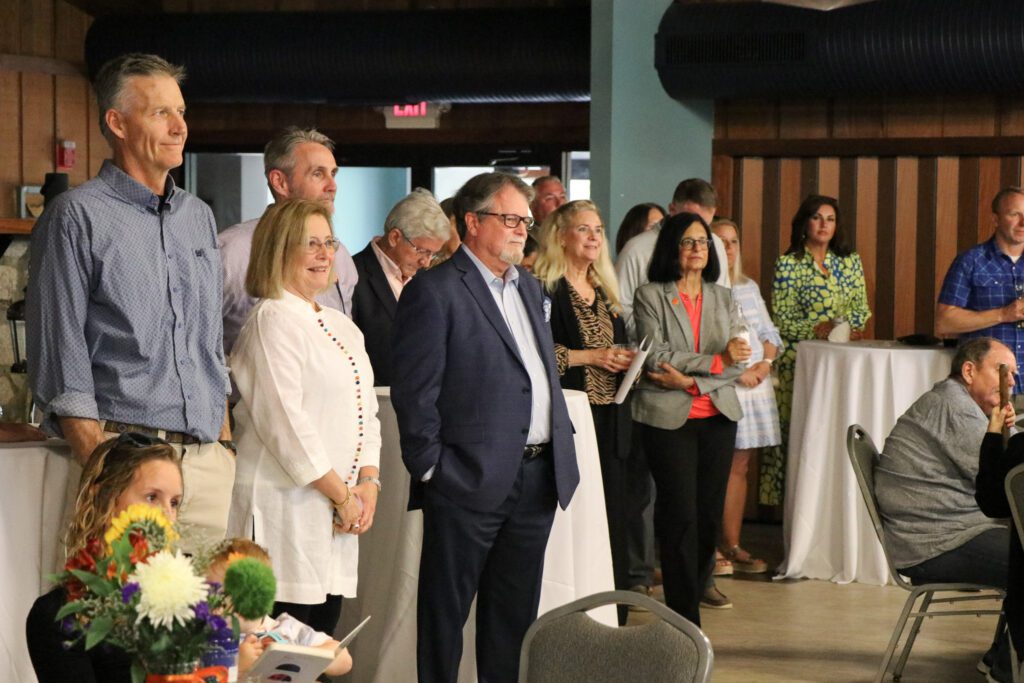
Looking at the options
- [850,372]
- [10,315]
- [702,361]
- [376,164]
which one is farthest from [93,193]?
[376,164]

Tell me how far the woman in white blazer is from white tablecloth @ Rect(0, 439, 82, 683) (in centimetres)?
41

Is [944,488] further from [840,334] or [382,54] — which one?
[382,54]

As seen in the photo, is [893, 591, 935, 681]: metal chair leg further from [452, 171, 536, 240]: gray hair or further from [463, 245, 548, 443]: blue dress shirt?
[452, 171, 536, 240]: gray hair

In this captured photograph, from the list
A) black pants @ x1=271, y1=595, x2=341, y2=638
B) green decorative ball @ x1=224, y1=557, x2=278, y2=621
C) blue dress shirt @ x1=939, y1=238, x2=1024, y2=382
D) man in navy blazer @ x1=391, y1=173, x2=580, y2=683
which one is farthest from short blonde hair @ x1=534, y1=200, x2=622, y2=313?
green decorative ball @ x1=224, y1=557, x2=278, y2=621

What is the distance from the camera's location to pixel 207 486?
315 centimetres

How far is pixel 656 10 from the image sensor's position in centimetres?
777

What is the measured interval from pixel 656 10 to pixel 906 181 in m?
1.65

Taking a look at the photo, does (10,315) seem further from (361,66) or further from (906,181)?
(906,181)

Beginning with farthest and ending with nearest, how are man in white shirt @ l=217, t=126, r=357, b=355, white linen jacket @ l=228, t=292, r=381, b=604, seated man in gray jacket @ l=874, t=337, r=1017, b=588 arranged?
seated man in gray jacket @ l=874, t=337, r=1017, b=588 < man in white shirt @ l=217, t=126, r=357, b=355 < white linen jacket @ l=228, t=292, r=381, b=604

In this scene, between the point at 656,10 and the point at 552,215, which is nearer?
the point at 552,215

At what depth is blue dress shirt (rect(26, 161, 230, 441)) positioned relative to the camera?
2.94 metres

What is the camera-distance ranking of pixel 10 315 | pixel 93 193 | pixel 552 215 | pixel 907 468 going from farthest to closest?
pixel 10 315 → pixel 552 215 → pixel 907 468 → pixel 93 193

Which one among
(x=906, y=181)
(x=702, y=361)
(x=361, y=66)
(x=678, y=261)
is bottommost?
(x=702, y=361)

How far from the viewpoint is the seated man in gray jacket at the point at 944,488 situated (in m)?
4.62
